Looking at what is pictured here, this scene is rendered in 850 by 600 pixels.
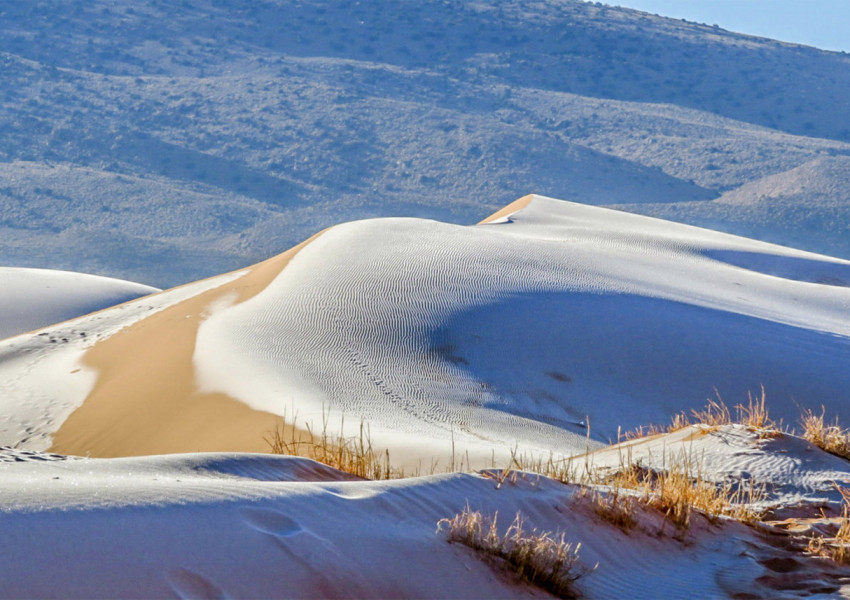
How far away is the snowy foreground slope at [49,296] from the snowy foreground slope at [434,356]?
21.3 ft

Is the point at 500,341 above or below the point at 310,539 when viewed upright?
below

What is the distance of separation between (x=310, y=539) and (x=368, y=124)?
A: 59.2 m

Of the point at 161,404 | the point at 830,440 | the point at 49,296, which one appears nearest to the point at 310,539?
the point at 830,440

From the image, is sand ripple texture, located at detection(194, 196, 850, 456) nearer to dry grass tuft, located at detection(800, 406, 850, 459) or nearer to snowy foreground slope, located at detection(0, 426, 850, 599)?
dry grass tuft, located at detection(800, 406, 850, 459)

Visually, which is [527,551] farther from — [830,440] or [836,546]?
[830,440]

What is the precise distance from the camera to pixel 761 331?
1109cm

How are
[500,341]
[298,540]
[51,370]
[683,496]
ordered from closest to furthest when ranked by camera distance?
1. [298,540]
2. [683,496]
3. [500,341]
4. [51,370]

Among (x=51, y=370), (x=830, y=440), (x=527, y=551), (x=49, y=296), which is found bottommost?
(x=49, y=296)

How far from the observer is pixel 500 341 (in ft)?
33.6

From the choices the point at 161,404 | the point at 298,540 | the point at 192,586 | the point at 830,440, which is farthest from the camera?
the point at 161,404

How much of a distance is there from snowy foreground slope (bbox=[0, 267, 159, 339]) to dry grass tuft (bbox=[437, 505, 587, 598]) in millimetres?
18265

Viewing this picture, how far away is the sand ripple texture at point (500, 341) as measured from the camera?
28.9 ft

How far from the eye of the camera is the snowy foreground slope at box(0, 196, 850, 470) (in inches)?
338

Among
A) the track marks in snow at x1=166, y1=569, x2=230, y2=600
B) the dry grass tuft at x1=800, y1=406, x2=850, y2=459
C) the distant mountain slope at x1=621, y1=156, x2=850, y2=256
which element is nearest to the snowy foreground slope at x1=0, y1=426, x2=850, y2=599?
the track marks in snow at x1=166, y1=569, x2=230, y2=600
